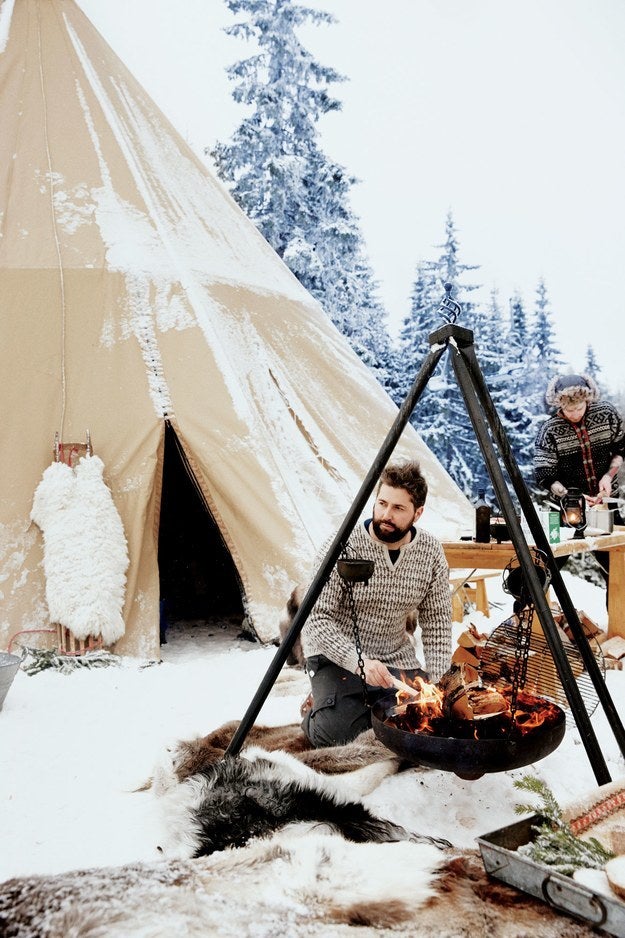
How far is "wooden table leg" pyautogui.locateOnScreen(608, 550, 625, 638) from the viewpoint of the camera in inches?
196

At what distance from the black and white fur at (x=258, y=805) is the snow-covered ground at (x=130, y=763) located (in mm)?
130

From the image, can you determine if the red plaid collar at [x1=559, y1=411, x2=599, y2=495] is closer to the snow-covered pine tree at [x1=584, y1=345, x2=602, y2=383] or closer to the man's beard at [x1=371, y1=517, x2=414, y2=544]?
the man's beard at [x1=371, y1=517, x2=414, y2=544]

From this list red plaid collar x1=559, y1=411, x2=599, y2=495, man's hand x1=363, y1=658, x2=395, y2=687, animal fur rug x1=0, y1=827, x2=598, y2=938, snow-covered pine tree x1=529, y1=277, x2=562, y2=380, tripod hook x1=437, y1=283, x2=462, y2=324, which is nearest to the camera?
animal fur rug x1=0, y1=827, x2=598, y2=938

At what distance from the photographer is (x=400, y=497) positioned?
10.0ft

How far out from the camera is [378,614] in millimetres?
3189

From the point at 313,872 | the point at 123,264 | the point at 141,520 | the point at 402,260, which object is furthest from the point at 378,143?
the point at 313,872

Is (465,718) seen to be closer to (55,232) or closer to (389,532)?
(389,532)

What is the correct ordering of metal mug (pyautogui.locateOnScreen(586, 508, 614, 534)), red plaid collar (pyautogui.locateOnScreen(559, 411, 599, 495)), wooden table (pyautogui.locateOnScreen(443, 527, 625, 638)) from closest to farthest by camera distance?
wooden table (pyautogui.locateOnScreen(443, 527, 625, 638)) < metal mug (pyautogui.locateOnScreen(586, 508, 614, 534)) < red plaid collar (pyautogui.locateOnScreen(559, 411, 599, 495))

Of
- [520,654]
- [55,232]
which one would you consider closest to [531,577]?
[520,654]

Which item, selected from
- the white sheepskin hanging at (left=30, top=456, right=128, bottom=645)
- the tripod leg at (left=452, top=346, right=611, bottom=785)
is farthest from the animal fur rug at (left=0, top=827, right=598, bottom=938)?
the white sheepskin hanging at (left=30, top=456, right=128, bottom=645)

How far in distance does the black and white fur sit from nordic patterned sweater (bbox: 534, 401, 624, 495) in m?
3.04

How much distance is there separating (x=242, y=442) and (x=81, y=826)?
316 centimetres

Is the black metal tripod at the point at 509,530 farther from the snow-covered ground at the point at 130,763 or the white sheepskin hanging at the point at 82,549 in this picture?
the white sheepskin hanging at the point at 82,549

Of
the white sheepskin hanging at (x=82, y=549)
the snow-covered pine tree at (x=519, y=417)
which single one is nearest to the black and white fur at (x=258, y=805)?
the white sheepskin hanging at (x=82, y=549)
